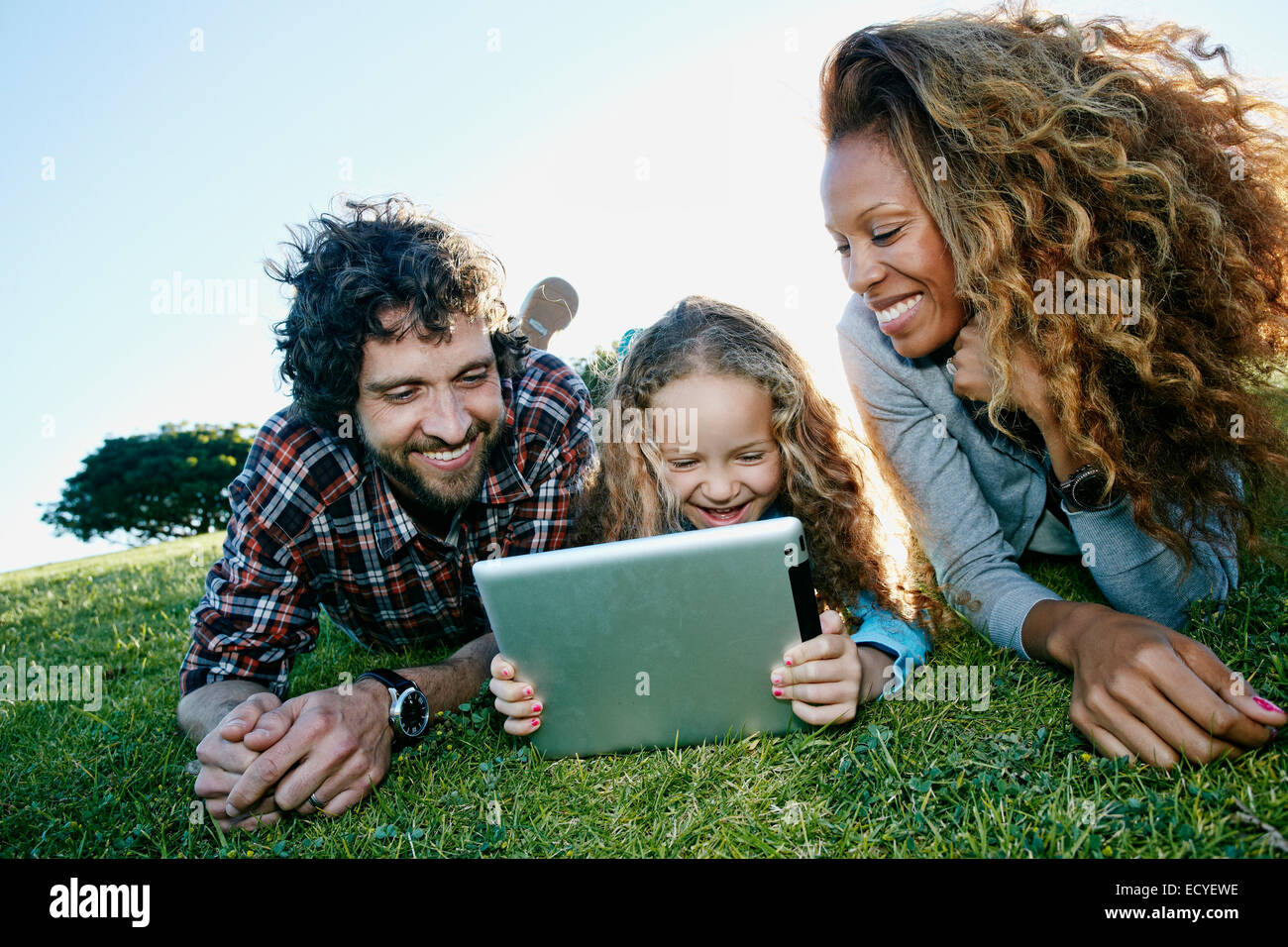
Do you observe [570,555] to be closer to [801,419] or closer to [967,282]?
[801,419]

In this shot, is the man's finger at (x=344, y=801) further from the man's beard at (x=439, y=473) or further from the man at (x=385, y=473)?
the man's beard at (x=439, y=473)

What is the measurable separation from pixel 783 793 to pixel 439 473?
1.95 metres

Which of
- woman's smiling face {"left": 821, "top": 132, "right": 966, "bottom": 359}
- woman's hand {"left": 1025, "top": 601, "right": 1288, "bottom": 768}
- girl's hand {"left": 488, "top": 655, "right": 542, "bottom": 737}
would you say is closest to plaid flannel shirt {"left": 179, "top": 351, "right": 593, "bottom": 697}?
girl's hand {"left": 488, "top": 655, "right": 542, "bottom": 737}

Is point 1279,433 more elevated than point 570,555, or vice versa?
point 1279,433

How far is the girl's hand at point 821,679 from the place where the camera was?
2.07 meters

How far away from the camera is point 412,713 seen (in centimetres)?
254

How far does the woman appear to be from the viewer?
94.2 inches

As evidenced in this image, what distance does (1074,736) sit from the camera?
6.57 feet

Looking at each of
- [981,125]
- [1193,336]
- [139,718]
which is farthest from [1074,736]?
[139,718]

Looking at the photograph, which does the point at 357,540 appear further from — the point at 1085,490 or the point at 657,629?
the point at 1085,490

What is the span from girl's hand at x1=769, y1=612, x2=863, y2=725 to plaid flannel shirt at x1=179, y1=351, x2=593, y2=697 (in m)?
1.67

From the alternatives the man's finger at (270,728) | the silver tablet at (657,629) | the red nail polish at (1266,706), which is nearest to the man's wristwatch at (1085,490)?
the red nail polish at (1266,706)

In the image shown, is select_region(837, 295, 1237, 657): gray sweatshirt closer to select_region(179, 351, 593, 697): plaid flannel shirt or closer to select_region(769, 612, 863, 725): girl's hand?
select_region(769, 612, 863, 725): girl's hand
